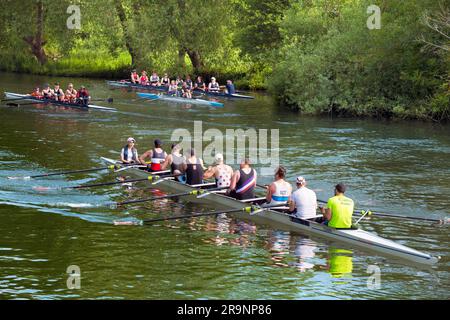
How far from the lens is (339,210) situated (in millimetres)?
18734

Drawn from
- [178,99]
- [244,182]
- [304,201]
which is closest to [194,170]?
[244,182]

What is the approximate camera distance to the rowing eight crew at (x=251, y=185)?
1881 cm

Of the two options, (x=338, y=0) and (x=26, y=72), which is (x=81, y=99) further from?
(x=26, y=72)

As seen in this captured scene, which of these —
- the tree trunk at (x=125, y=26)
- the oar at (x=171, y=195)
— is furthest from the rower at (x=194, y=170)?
the tree trunk at (x=125, y=26)

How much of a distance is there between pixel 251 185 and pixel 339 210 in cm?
405

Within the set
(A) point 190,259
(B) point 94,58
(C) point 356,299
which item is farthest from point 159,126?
(B) point 94,58

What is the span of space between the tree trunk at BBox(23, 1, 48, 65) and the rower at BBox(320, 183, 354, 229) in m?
61.5

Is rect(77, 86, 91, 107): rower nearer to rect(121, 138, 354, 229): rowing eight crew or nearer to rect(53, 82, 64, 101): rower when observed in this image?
rect(53, 82, 64, 101): rower

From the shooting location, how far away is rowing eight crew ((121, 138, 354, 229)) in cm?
1881

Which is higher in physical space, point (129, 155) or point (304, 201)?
point (129, 155)

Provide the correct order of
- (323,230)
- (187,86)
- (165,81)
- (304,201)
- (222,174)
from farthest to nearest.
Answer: (165,81) → (187,86) → (222,174) → (304,201) → (323,230)

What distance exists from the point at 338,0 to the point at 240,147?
66.2 ft

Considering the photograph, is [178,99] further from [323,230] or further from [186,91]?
[323,230]

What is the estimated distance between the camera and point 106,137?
3650 centimetres
